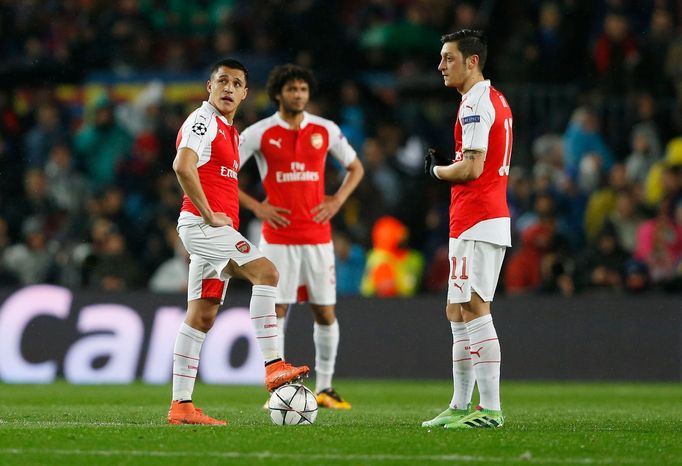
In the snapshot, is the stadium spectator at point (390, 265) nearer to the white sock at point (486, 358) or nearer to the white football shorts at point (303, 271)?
the white football shorts at point (303, 271)

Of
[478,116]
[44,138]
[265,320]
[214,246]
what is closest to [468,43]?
[478,116]

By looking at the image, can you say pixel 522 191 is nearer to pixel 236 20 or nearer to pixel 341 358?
pixel 341 358

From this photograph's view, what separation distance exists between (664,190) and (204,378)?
6032 millimetres

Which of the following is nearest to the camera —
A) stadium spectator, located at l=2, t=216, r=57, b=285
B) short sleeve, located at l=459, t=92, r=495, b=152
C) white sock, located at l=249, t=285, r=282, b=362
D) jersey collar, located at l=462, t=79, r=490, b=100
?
short sleeve, located at l=459, t=92, r=495, b=152

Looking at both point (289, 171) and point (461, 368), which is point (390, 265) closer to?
point (289, 171)

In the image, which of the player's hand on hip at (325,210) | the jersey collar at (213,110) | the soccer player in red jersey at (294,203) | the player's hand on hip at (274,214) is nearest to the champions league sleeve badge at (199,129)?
the jersey collar at (213,110)

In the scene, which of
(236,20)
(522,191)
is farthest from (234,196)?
(236,20)

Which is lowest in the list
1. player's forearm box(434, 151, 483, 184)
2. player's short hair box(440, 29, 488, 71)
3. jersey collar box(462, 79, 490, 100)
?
player's forearm box(434, 151, 483, 184)

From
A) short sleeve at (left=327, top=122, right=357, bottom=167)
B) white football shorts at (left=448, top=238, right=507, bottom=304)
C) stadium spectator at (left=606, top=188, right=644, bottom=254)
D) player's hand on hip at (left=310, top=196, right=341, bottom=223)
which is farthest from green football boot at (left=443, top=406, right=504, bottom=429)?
stadium spectator at (left=606, top=188, right=644, bottom=254)

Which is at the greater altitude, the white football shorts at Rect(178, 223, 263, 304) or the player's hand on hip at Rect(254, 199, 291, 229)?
the player's hand on hip at Rect(254, 199, 291, 229)

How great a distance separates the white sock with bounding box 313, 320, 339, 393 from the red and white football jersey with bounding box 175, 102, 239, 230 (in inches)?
102

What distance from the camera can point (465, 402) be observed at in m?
8.96

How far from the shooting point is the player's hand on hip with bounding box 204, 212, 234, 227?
8.73 m

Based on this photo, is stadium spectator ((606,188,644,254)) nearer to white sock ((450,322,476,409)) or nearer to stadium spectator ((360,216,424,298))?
stadium spectator ((360,216,424,298))
